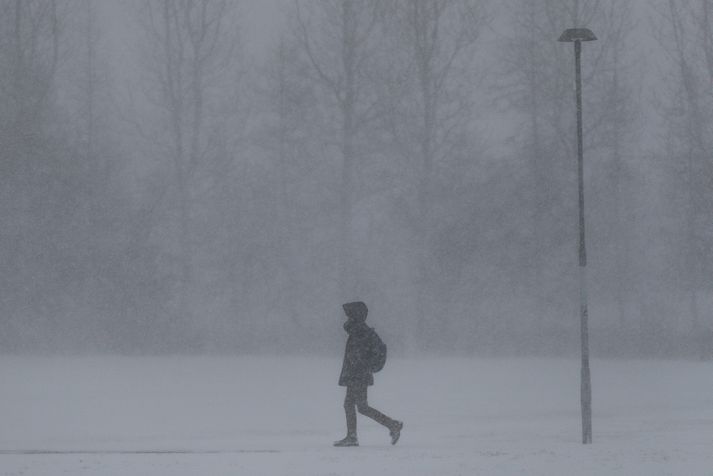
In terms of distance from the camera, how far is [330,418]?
22.4 meters

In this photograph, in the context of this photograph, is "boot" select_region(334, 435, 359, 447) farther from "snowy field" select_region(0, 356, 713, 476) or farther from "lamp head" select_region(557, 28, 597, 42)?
"lamp head" select_region(557, 28, 597, 42)

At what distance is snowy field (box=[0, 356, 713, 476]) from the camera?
13.6 m

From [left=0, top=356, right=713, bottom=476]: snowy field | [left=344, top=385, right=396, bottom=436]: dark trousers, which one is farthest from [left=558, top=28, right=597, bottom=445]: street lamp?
[left=344, top=385, right=396, bottom=436]: dark trousers

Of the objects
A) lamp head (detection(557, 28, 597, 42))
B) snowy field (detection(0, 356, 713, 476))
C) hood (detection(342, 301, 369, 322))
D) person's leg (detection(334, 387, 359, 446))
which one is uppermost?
lamp head (detection(557, 28, 597, 42))

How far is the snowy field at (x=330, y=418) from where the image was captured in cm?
1361

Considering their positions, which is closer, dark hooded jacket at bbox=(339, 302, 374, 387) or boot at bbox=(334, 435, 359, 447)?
dark hooded jacket at bbox=(339, 302, 374, 387)

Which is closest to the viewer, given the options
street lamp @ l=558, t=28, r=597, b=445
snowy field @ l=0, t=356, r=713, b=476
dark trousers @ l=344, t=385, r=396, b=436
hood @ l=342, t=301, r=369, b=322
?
snowy field @ l=0, t=356, r=713, b=476

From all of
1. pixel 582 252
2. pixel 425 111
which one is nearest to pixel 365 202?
pixel 425 111

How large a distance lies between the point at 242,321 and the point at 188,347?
16.3 feet

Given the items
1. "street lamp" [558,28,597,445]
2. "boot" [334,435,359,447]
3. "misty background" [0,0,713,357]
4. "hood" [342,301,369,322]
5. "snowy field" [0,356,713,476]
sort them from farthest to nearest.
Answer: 1. "misty background" [0,0,713,357]
2. "street lamp" [558,28,597,445]
3. "boot" [334,435,359,447]
4. "hood" [342,301,369,322]
5. "snowy field" [0,356,713,476]

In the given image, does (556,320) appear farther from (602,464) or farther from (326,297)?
(602,464)

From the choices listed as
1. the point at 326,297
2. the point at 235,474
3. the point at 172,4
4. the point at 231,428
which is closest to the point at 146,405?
the point at 231,428

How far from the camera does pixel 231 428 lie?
2058 cm

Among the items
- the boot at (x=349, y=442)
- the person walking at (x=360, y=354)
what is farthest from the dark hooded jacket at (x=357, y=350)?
the boot at (x=349, y=442)
